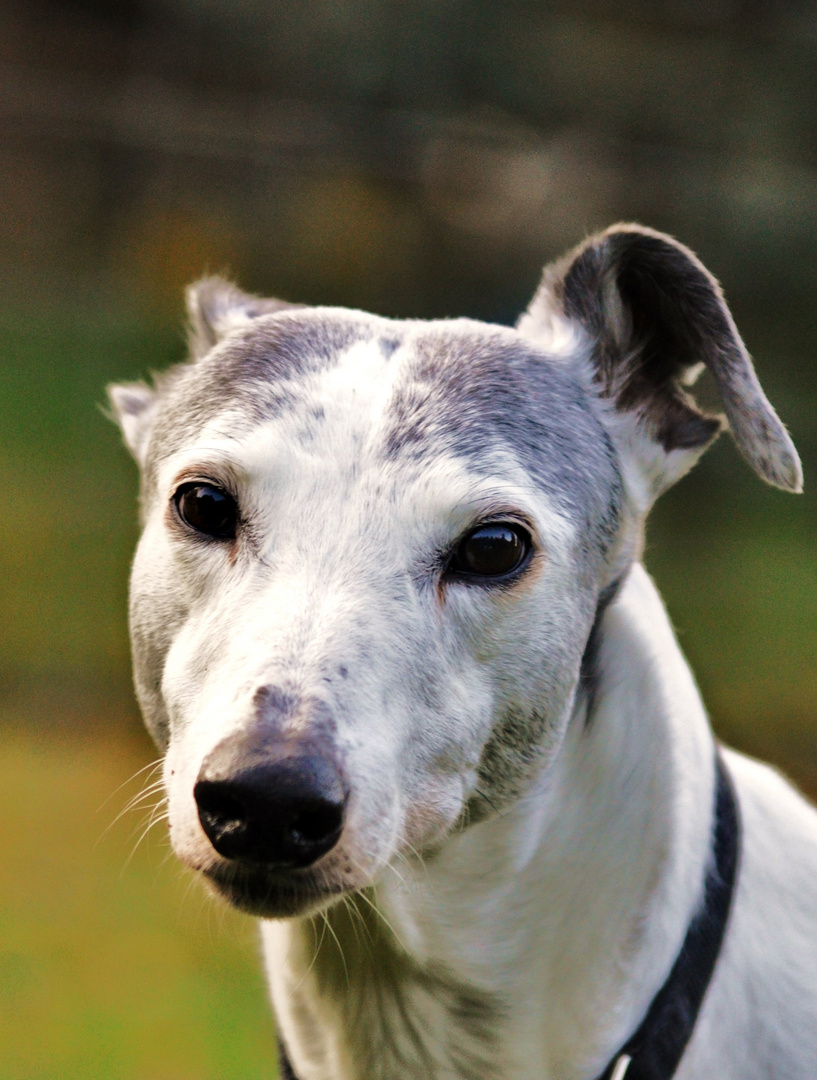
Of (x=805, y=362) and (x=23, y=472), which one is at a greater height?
(x=805, y=362)

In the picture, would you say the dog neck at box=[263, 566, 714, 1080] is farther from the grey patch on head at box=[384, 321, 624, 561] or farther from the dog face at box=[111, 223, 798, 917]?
the grey patch on head at box=[384, 321, 624, 561]

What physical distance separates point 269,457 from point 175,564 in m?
0.27

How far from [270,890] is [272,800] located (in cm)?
23

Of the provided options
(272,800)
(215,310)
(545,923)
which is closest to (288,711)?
(272,800)

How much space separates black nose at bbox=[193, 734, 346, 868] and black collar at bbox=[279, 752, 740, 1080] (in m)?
0.75

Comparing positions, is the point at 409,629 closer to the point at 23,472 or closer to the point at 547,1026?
the point at 547,1026

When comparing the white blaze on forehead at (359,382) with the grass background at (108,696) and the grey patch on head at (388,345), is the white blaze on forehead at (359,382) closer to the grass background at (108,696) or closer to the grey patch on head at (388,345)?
the grey patch on head at (388,345)

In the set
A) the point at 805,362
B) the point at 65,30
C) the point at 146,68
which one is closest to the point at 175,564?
the point at 805,362

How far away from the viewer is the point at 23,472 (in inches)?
335

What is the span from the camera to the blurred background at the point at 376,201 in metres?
8.25

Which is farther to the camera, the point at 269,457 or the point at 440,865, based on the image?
the point at 440,865

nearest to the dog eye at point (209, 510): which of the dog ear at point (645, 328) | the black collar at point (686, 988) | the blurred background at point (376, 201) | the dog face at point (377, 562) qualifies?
the dog face at point (377, 562)

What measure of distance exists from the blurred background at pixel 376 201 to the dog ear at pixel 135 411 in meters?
4.97

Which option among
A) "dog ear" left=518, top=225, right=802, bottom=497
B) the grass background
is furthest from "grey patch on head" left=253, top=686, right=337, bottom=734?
the grass background
